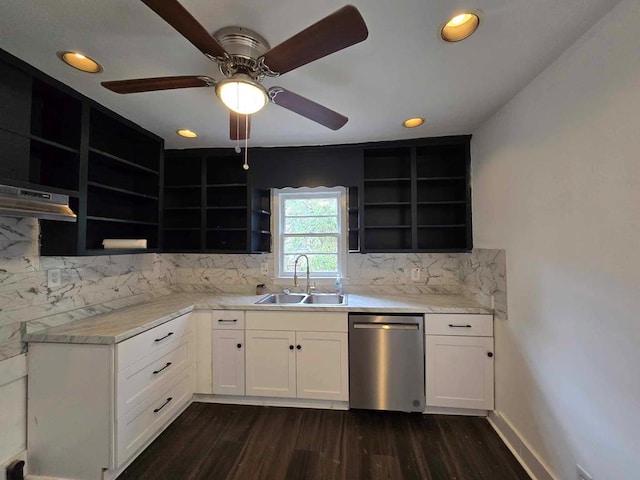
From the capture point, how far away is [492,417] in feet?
7.07

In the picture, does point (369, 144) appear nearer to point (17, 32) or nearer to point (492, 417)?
point (17, 32)

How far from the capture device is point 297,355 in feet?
7.70

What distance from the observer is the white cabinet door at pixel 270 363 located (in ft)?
7.71

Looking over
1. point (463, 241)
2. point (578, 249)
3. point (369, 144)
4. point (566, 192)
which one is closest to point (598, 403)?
point (578, 249)

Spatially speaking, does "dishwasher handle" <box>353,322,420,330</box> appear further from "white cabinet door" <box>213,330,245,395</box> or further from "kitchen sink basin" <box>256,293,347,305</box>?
"white cabinet door" <box>213,330,245,395</box>

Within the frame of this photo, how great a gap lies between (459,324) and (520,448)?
2.73ft

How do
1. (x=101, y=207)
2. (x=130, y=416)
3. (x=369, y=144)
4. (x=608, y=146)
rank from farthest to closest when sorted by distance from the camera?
(x=369, y=144)
(x=101, y=207)
(x=130, y=416)
(x=608, y=146)

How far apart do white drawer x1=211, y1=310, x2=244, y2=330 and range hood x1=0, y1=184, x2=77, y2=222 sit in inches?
50.7

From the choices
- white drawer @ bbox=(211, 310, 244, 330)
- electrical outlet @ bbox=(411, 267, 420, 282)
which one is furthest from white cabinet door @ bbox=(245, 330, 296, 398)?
electrical outlet @ bbox=(411, 267, 420, 282)

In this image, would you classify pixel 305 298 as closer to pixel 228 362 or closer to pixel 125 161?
pixel 228 362

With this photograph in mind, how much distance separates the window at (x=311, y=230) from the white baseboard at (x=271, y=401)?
119 cm

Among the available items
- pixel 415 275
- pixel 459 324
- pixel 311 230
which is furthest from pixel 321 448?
pixel 311 230

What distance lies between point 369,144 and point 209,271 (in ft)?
7.30

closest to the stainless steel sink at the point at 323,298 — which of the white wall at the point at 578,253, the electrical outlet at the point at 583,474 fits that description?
the white wall at the point at 578,253
